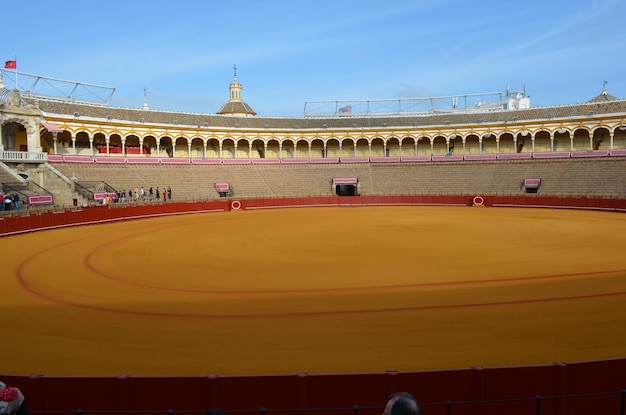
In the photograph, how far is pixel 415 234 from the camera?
22375mm

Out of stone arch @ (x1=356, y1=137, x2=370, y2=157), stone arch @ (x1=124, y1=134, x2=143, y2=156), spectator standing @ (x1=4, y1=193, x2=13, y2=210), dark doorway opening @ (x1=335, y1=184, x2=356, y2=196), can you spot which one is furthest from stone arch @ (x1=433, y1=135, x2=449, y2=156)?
spectator standing @ (x1=4, y1=193, x2=13, y2=210)

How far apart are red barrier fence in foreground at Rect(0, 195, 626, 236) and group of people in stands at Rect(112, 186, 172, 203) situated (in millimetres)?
3381

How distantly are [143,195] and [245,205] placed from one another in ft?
30.4

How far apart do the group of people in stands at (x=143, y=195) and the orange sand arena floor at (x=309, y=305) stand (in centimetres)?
1958

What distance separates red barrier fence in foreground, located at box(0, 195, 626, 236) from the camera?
26188 millimetres

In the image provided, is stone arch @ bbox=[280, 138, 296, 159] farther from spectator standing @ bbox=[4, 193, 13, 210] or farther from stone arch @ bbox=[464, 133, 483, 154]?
spectator standing @ bbox=[4, 193, 13, 210]

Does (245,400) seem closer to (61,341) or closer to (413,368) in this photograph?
(413,368)

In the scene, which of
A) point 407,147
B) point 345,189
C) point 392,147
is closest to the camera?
point 345,189

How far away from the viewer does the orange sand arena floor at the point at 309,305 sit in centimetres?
776

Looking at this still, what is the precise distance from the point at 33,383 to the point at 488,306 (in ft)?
29.2

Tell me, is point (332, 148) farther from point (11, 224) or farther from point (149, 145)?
point (11, 224)

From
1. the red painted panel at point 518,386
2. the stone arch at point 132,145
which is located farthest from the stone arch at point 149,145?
the red painted panel at point 518,386

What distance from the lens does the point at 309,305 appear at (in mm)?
10703

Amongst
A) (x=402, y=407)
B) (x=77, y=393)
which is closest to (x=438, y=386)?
(x=402, y=407)
